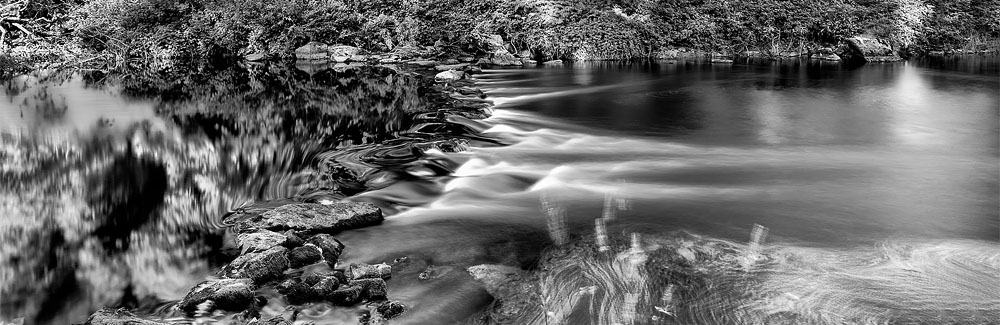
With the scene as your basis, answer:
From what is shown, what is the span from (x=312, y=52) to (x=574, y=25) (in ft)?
35.2

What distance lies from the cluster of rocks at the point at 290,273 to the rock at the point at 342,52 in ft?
74.4

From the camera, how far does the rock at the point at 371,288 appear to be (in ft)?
15.3

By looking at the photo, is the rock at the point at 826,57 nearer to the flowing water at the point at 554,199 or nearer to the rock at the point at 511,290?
the flowing water at the point at 554,199

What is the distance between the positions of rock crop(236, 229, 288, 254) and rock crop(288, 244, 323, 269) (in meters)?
0.29

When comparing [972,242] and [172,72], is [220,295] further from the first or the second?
[172,72]

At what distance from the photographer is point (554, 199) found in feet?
24.7

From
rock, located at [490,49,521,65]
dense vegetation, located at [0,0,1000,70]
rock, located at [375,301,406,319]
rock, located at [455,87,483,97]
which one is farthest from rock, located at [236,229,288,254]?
dense vegetation, located at [0,0,1000,70]

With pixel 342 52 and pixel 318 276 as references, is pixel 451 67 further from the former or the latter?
pixel 318 276

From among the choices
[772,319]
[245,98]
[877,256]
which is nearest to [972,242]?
[877,256]

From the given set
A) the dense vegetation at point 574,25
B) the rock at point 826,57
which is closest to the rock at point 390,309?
the dense vegetation at point 574,25

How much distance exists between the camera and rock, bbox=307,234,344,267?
5414mm

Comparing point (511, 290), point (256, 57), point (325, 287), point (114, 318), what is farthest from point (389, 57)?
point (114, 318)

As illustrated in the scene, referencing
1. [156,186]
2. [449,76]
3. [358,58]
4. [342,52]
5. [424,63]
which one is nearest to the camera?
[156,186]

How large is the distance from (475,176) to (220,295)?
4.38 m
